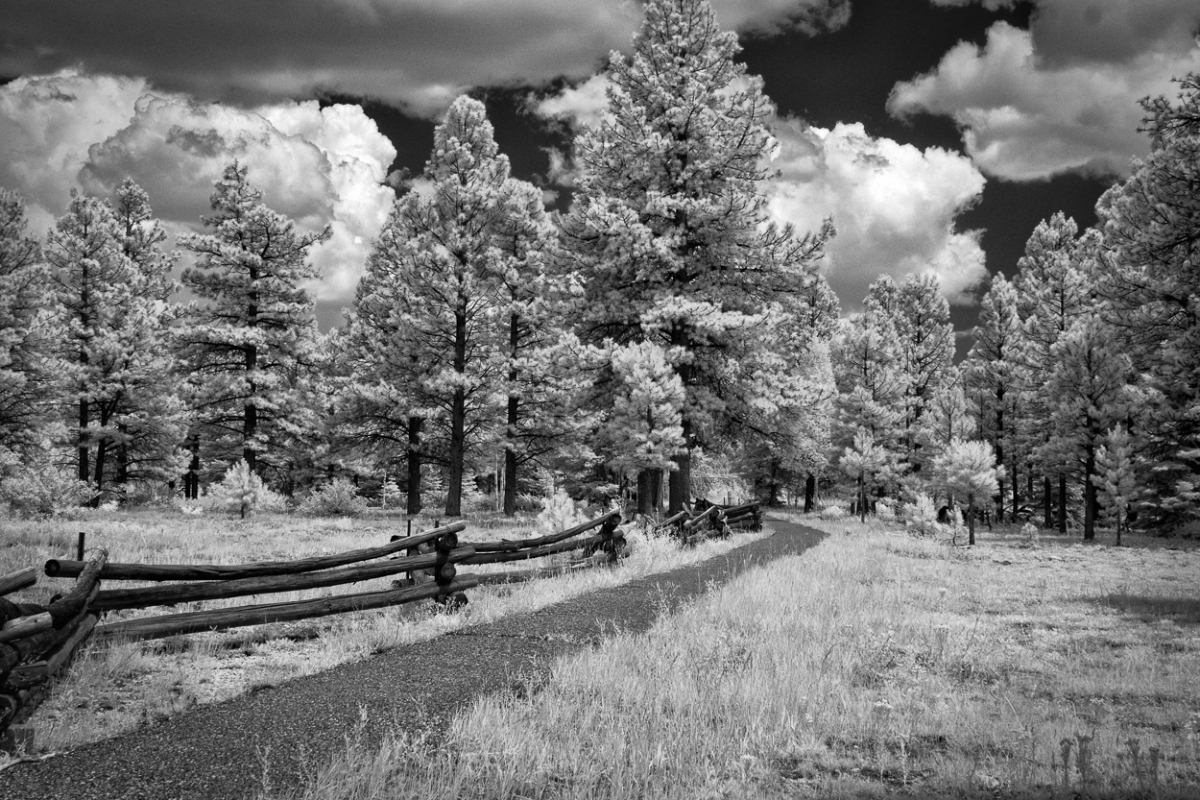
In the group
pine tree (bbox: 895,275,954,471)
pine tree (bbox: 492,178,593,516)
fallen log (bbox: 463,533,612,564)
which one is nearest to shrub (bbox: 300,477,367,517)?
pine tree (bbox: 492,178,593,516)

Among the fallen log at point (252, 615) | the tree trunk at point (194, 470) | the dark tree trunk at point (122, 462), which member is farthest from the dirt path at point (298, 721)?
the tree trunk at point (194, 470)

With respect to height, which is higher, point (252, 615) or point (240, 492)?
point (252, 615)

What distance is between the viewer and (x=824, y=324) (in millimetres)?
48375

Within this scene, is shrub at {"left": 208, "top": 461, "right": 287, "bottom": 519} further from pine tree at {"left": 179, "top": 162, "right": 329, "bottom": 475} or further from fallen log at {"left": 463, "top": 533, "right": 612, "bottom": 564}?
fallen log at {"left": 463, "top": 533, "right": 612, "bottom": 564}

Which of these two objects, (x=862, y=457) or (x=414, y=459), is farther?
(x=862, y=457)

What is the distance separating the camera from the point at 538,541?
38.7 feet

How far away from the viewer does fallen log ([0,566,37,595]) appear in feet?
15.1

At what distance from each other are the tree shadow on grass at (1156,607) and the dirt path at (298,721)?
8.52 metres

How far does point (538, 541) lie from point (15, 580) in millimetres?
7739

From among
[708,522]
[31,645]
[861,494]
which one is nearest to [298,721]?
[31,645]

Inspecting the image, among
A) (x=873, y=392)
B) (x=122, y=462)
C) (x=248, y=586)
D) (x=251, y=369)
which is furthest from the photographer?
(x=873, y=392)

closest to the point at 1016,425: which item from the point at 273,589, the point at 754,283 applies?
the point at 754,283

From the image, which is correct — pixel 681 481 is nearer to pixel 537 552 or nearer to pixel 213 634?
pixel 537 552

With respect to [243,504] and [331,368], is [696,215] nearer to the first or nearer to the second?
[243,504]
